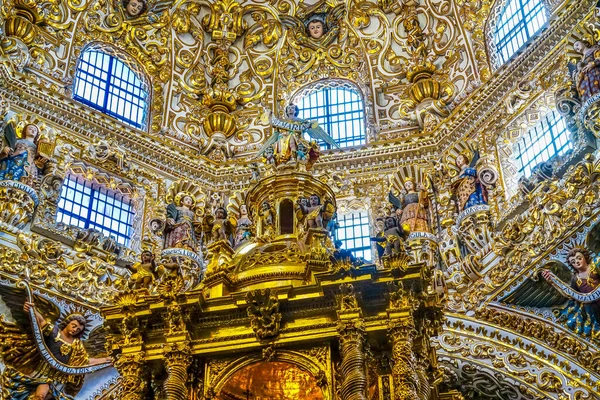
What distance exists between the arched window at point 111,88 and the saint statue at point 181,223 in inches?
102

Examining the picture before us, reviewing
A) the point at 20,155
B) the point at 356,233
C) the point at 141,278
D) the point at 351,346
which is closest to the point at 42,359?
the point at 20,155

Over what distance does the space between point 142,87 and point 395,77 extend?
657 cm

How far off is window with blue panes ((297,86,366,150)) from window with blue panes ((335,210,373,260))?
2214mm

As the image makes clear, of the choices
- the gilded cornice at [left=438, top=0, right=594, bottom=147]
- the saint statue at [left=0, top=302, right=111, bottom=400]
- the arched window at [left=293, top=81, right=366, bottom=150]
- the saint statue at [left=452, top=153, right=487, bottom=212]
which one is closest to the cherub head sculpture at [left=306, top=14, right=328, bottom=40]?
the arched window at [left=293, top=81, right=366, bottom=150]

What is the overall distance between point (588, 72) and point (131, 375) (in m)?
11.0

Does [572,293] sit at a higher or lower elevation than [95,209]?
lower

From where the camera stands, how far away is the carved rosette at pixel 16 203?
19266 mm

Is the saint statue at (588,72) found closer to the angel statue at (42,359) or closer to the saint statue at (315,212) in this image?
the saint statue at (315,212)

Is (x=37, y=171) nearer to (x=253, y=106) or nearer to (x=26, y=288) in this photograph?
(x=26, y=288)

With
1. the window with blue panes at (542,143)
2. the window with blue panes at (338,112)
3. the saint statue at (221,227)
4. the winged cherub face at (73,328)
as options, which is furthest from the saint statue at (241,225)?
the window with blue panes at (542,143)

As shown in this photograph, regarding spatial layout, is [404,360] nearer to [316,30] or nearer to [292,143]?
[292,143]

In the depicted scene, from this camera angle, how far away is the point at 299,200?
15273 mm

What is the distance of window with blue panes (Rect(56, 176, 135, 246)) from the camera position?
2105 cm

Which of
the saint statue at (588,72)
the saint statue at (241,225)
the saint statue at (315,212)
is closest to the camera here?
the saint statue at (315,212)
